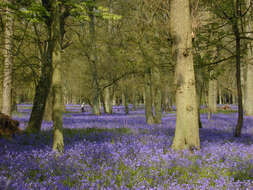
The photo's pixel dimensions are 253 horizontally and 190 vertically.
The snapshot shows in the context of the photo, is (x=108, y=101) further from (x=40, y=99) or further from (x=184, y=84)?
(x=184, y=84)

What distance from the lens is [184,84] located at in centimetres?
606

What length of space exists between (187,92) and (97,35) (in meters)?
19.8

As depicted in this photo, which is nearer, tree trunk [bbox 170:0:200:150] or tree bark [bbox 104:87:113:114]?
tree trunk [bbox 170:0:200:150]

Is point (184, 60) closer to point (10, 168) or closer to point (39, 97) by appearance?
point (10, 168)

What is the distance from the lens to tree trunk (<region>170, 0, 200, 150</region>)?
605 centimetres

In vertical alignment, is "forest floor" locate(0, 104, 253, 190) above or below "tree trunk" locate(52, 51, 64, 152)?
below

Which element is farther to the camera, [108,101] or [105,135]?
[108,101]

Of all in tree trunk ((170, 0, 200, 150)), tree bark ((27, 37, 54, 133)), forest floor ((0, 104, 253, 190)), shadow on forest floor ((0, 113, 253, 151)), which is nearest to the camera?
forest floor ((0, 104, 253, 190))

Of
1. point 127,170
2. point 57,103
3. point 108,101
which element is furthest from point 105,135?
point 108,101

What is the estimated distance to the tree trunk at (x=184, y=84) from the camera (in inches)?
238

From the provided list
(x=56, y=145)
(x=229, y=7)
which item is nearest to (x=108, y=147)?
(x=56, y=145)

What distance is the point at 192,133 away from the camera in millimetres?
6047

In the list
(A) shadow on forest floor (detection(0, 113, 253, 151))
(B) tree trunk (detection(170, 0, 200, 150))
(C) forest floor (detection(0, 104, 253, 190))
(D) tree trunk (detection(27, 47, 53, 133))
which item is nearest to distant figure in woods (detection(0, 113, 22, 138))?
(A) shadow on forest floor (detection(0, 113, 253, 151))

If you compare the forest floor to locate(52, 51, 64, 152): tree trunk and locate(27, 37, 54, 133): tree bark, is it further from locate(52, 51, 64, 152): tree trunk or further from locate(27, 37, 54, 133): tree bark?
locate(27, 37, 54, 133): tree bark
